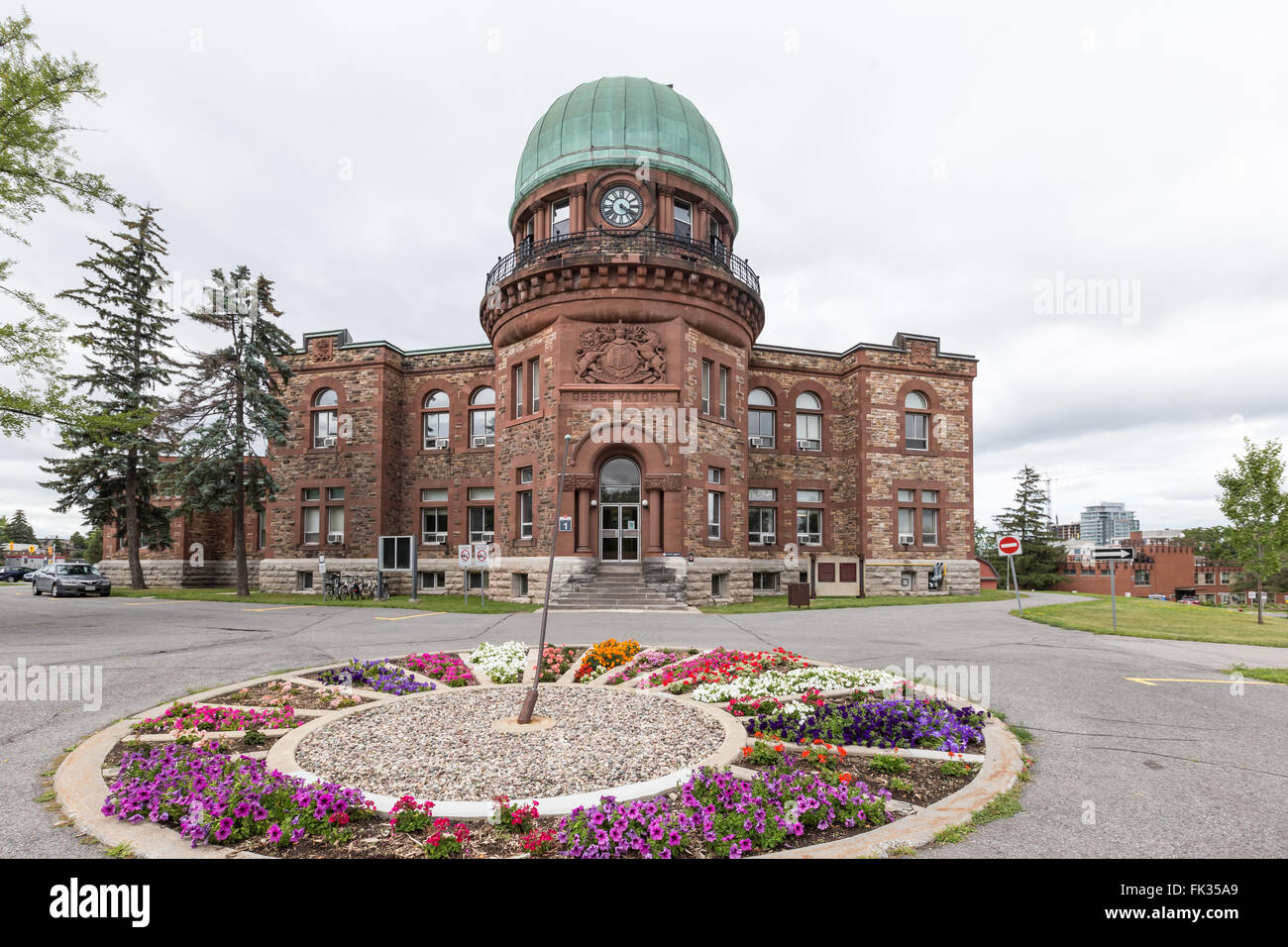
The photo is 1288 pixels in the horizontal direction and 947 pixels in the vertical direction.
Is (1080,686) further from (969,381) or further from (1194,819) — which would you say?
(969,381)

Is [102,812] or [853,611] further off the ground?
[102,812]

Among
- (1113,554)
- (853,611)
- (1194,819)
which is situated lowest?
(853,611)

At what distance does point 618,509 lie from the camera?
23422 mm

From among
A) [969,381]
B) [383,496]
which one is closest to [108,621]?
[383,496]

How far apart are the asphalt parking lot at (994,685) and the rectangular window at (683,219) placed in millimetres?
16558

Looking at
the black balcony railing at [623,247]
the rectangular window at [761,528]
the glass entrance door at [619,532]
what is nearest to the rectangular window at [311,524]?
the black balcony railing at [623,247]

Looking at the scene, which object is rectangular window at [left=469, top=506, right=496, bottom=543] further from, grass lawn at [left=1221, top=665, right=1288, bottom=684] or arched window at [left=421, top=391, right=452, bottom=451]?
grass lawn at [left=1221, top=665, right=1288, bottom=684]

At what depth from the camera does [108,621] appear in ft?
55.1

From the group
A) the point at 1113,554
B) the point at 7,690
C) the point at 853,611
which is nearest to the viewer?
the point at 7,690

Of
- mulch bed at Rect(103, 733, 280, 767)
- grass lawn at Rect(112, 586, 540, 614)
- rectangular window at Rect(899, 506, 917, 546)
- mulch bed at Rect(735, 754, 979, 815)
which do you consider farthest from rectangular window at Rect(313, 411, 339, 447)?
mulch bed at Rect(735, 754, 979, 815)

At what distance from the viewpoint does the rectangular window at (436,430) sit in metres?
31.3

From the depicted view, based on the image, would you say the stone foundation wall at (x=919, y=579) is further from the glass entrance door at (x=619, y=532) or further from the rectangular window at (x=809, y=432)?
the glass entrance door at (x=619, y=532)

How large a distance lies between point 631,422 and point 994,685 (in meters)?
16.0
